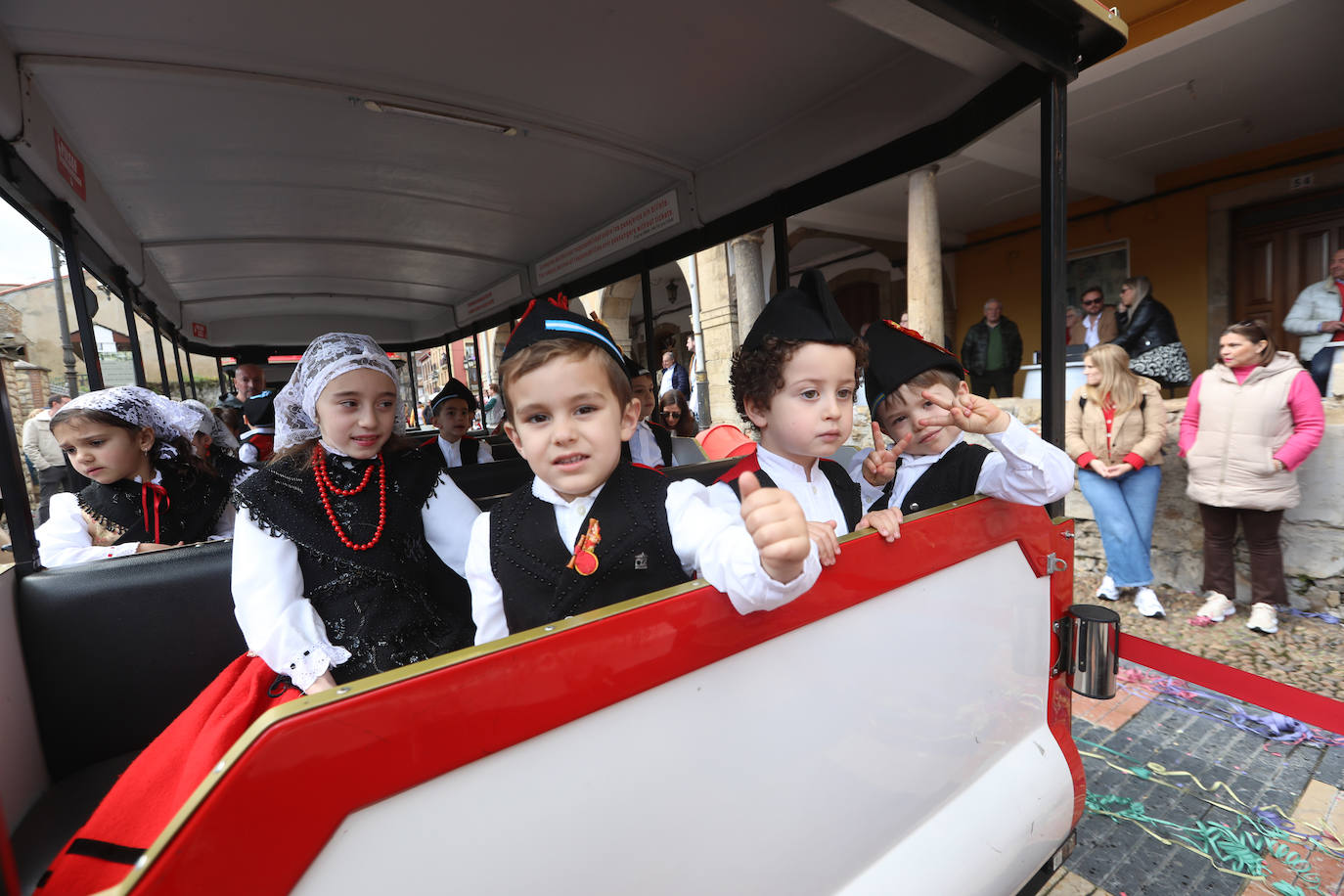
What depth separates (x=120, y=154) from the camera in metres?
2.41

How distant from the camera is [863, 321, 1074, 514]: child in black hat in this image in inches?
60.6

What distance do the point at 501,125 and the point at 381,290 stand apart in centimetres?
296

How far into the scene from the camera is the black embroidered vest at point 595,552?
131 cm

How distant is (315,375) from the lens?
1.61 m

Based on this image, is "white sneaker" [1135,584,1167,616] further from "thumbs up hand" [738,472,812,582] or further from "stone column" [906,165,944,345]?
"thumbs up hand" [738,472,812,582]

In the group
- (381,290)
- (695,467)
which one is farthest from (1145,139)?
(381,290)

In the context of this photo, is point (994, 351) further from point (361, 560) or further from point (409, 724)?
point (409, 724)

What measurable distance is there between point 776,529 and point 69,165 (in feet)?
9.96

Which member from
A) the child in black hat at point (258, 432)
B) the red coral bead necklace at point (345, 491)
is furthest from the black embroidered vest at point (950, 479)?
the child in black hat at point (258, 432)

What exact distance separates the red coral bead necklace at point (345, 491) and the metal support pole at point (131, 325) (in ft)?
9.43

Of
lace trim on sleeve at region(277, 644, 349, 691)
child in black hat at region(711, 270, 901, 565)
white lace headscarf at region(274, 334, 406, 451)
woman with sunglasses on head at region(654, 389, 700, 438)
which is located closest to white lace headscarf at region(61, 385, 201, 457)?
white lace headscarf at region(274, 334, 406, 451)

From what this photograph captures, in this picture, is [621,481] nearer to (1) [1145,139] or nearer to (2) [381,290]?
(2) [381,290]

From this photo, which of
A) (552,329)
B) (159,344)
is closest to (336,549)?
(552,329)

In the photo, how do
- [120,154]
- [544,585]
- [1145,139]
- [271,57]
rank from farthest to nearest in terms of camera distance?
1. [1145,139]
2. [120,154]
3. [271,57]
4. [544,585]
